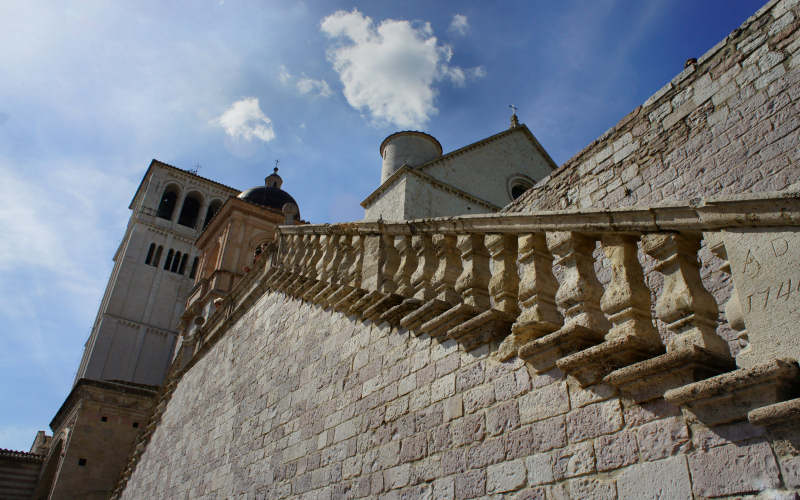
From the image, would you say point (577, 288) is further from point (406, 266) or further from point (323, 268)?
point (323, 268)

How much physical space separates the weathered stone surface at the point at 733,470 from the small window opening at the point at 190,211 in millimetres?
44064

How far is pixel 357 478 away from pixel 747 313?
304 cm

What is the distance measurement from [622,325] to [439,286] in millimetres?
1645

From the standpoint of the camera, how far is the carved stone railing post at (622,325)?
2.46m

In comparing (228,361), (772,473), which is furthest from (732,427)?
(228,361)

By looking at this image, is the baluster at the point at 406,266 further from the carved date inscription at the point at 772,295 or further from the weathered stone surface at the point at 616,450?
the carved date inscription at the point at 772,295

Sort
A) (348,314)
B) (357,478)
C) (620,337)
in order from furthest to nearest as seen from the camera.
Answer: (348,314) < (357,478) < (620,337)

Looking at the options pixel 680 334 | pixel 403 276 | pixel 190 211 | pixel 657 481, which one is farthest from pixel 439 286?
pixel 190 211

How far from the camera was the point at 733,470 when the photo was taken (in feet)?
6.59

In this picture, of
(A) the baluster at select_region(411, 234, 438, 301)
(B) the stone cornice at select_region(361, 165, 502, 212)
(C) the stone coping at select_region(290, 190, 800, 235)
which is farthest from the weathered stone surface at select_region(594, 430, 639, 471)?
(B) the stone cornice at select_region(361, 165, 502, 212)

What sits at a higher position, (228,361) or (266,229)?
(266,229)

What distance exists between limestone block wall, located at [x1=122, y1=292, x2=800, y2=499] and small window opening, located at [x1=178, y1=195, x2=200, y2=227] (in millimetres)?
37620

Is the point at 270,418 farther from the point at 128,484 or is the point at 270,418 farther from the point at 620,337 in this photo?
the point at 128,484

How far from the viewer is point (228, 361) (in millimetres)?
8914
